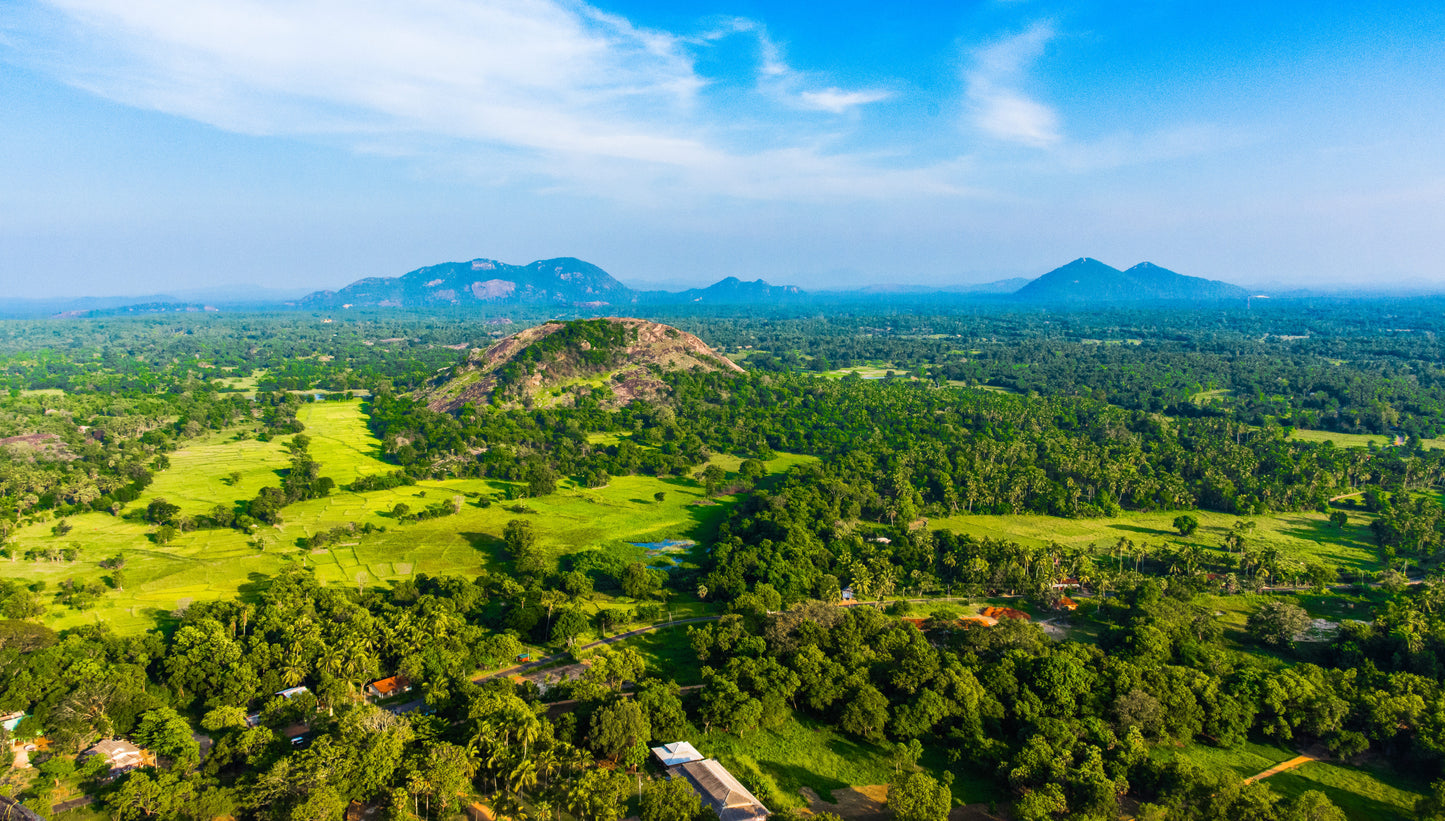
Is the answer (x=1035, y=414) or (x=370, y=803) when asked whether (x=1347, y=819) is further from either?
(x=1035, y=414)

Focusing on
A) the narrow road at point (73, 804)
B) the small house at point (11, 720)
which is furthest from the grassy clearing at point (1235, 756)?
the small house at point (11, 720)

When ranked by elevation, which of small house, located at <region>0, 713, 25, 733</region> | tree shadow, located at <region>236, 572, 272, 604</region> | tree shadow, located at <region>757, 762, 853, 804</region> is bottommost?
tree shadow, located at <region>757, 762, 853, 804</region>

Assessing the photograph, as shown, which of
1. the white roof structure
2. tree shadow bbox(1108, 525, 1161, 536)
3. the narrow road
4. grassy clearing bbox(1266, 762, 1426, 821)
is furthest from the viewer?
tree shadow bbox(1108, 525, 1161, 536)

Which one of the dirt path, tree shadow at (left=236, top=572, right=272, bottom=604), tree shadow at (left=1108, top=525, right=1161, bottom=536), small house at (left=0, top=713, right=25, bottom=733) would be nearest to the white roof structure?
the dirt path

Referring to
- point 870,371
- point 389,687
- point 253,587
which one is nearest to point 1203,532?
point 389,687

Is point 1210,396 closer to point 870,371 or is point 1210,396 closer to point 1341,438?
point 1341,438

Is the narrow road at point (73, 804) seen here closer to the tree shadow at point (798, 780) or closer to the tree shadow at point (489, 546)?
the tree shadow at point (798, 780)

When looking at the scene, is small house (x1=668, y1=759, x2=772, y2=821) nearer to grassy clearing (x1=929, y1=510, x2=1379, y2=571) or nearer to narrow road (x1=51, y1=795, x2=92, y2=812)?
narrow road (x1=51, y1=795, x2=92, y2=812)
